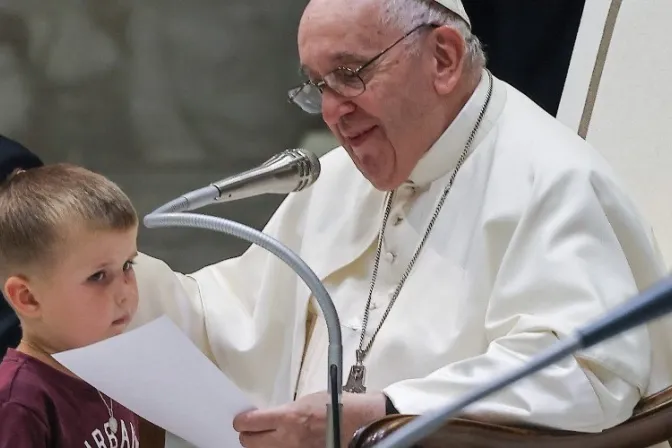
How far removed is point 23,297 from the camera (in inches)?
68.4

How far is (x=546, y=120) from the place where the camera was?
6.28ft

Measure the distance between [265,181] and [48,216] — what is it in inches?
18.4

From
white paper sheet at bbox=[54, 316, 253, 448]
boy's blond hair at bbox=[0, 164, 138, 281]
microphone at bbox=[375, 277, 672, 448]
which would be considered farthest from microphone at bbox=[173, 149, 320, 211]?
microphone at bbox=[375, 277, 672, 448]

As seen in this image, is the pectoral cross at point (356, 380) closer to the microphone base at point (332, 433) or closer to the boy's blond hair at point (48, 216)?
the boy's blond hair at point (48, 216)

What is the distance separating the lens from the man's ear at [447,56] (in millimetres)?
1844

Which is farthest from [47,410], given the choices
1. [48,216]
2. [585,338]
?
[585,338]

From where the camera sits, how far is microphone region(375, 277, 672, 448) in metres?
0.59

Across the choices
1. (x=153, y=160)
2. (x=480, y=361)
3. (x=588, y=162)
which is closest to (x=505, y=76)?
(x=153, y=160)

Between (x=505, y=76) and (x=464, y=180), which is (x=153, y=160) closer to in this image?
(x=505, y=76)

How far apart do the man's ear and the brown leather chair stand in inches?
26.0

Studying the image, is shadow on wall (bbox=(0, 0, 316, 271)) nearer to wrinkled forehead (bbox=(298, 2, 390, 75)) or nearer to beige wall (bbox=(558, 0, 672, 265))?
beige wall (bbox=(558, 0, 672, 265))

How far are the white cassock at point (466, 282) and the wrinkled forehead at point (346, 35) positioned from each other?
23cm

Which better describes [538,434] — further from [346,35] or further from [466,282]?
[346,35]

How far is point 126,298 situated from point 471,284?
1.99ft
